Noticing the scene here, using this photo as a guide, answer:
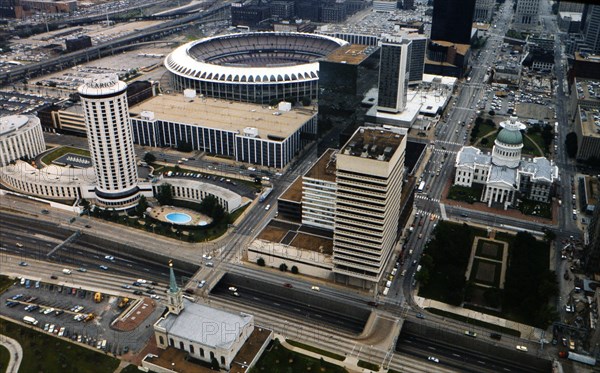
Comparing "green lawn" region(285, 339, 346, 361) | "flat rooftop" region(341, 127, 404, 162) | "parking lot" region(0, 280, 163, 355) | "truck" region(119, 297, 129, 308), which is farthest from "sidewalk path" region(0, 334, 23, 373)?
"flat rooftop" region(341, 127, 404, 162)

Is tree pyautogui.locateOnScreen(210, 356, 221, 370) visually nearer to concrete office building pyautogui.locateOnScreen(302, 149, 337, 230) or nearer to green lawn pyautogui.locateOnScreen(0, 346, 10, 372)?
green lawn pyautogui.locateOnScreen(0, 346, 10, 372)

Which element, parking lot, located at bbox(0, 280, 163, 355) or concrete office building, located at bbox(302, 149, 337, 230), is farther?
concrete office building, located at bbox(302, 149, 337, 230)

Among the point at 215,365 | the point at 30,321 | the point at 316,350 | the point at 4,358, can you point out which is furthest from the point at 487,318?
the point at 4,358

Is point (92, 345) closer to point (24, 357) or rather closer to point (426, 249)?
point (24, 357)

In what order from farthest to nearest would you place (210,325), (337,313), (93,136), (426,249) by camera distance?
(93,136)
(426,249)
(337,313)
(210,325)

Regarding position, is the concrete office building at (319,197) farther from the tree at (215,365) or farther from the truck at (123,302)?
the tree at (215,365)

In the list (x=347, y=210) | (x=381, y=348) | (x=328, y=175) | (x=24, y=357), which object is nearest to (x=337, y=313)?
(x=381, y=348)

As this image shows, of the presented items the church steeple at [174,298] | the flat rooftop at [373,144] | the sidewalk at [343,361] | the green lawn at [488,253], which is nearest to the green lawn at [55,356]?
the church steeple at [174,298]
